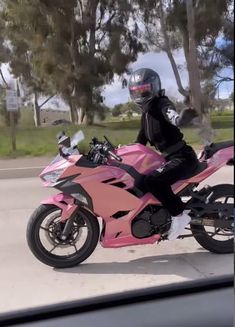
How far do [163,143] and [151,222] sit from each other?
0.62 meters

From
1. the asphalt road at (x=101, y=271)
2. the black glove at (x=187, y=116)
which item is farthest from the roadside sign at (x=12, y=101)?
the black glove at (x=187, y=116)

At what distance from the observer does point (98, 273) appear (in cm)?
476

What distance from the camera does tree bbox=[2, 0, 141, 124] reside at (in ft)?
103

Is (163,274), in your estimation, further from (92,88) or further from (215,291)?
(92,88)

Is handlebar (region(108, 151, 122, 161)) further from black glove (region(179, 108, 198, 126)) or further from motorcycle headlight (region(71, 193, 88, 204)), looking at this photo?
black glove (region(179, 108, 198, 126))

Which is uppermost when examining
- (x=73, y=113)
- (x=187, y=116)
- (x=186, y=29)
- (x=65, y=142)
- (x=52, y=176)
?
(x=186, y=29)

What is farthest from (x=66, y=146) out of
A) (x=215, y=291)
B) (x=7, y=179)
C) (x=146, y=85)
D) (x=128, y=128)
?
(x=128, y=128)

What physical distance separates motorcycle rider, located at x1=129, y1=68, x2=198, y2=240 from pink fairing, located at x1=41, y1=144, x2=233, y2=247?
7 cm

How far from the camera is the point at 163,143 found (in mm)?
4770

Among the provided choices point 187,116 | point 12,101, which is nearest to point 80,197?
point 187,116

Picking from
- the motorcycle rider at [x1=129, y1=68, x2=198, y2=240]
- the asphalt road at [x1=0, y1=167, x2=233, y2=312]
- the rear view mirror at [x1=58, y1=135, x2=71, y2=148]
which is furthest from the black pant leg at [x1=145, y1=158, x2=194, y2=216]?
the rear view mirror at [x1=58, y1=135, x2=71, y2=148]

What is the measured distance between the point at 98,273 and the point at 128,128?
43.6 feet

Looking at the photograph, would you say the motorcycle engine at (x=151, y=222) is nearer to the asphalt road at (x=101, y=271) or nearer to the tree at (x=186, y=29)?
the asphalt road at (x=101, y=271)

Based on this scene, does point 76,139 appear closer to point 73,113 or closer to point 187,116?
point 187,116
